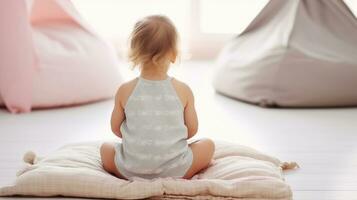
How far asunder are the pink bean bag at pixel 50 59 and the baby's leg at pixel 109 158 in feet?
3.48

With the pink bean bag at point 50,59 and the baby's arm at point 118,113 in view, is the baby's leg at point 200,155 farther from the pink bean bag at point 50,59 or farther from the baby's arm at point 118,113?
the pink bean bag at point 50,59

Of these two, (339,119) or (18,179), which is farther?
(339,119)

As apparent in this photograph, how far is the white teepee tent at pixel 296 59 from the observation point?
2.90m

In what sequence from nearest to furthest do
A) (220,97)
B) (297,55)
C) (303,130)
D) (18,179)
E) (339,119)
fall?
1. (18,179)
2. (303,130)
3. (339,119)
4. (297,55)
5. (220,97)

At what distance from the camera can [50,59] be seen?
2.86 meters

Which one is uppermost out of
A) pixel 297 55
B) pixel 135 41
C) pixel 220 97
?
pixel 135 41

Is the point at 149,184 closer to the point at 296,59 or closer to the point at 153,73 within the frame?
the point at 153,73

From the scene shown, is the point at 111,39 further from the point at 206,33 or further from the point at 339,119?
the point at 339,119

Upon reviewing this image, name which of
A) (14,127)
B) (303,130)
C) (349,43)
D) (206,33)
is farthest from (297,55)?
(206,33)

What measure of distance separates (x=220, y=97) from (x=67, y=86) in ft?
2.38

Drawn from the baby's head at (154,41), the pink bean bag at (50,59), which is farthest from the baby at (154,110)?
the pink bean bag at (50,59)

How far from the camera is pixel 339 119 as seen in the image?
2705 millimetres

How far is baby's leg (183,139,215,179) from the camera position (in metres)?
1.76

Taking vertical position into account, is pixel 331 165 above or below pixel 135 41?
below
